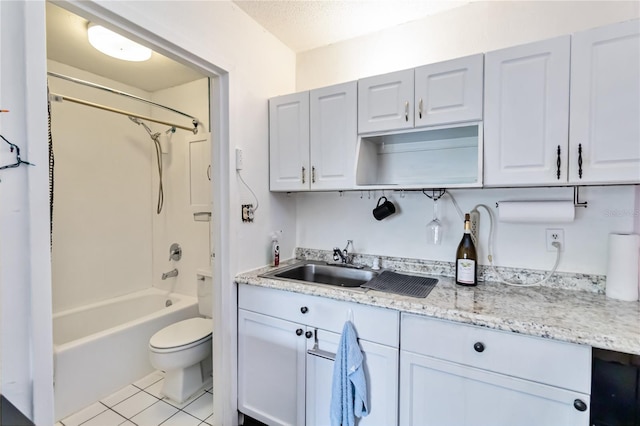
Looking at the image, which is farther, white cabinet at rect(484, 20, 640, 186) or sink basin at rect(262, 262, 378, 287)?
sink basin at rect(262, 262, 378, 287)

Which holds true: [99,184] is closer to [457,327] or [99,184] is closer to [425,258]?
[425,258]

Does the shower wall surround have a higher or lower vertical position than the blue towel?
higher

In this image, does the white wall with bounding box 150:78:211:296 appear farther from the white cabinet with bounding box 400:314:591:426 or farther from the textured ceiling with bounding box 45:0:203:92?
the white cabinet with bounding box 400:314:591:426

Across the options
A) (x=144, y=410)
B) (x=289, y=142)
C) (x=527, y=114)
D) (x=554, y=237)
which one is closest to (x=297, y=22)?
(x=289, y=142)

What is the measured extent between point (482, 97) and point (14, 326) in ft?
6.67

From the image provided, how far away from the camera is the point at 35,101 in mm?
960

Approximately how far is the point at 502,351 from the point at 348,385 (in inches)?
26.2

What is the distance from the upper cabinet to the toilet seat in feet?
5.71

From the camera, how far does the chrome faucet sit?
203 centimetres

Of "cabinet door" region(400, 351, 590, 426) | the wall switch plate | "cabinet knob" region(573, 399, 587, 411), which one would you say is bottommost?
"cabinet door" region(400, 351, 590, 426)

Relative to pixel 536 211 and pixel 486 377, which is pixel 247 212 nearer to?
pixel 486 377

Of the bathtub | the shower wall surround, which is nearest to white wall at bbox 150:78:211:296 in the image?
the shower wall surround

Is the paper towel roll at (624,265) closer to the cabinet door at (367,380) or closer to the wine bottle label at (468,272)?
the wine bottle label at (468,272)

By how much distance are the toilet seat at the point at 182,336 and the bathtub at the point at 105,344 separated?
0.30 meters
